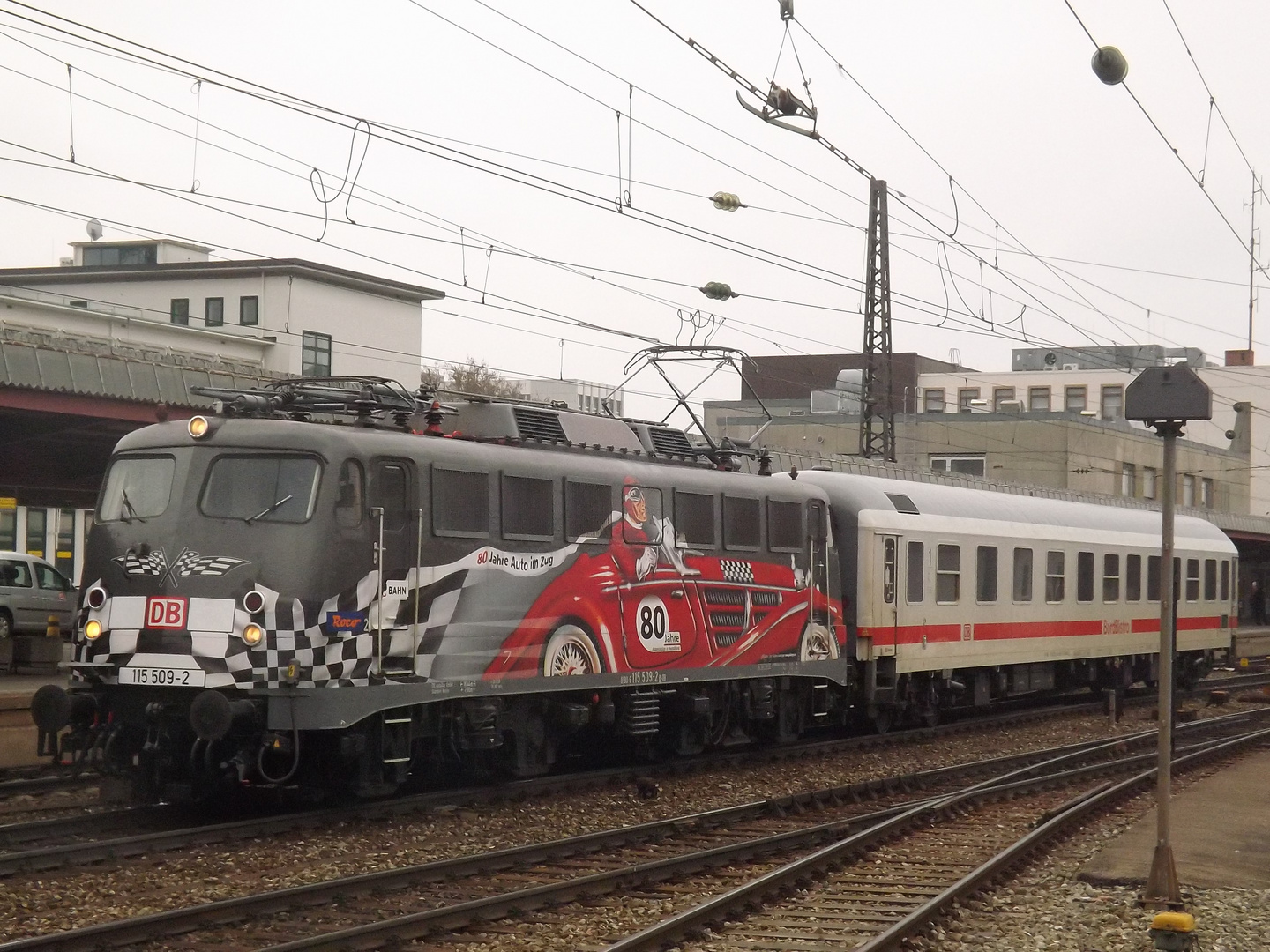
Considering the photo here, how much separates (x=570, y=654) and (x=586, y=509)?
4.59 feet

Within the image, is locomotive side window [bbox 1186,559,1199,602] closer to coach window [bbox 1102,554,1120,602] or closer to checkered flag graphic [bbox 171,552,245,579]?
coach window [bbox 1102,554,1120,602]

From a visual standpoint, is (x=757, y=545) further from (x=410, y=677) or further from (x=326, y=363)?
(x=326, y=363)

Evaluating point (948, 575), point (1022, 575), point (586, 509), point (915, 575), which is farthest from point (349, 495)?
point (1022, 575)

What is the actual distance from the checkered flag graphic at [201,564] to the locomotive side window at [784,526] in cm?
756

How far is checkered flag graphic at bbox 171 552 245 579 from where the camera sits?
1221cm

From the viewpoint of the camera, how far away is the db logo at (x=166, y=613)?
39.8 feet

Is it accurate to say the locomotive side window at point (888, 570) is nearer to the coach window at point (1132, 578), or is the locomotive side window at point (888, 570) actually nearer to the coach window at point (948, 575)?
the coach window at point (948, 575)

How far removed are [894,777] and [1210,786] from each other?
3436 millimetres

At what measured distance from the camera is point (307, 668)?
481 inches

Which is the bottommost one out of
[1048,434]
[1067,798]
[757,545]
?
[1067,798]

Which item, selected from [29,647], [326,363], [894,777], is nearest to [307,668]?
[894,777]

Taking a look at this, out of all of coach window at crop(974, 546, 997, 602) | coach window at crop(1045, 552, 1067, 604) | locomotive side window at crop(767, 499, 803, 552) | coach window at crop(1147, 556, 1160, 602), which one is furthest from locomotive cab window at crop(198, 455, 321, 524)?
coach window at crop(1147, 556, 1160, 602)

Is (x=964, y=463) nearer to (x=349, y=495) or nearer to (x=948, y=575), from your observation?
(x=948, y=575)

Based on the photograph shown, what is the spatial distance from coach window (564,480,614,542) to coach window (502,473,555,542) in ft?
0.82
